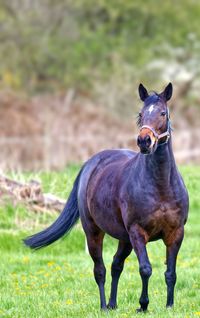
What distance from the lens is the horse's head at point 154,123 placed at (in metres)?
7.05

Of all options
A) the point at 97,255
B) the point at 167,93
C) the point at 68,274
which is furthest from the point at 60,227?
the point at 167,93

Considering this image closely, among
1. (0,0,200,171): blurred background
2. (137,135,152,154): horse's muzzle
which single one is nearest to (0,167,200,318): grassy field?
(137,135,152,154): horse's muzzle

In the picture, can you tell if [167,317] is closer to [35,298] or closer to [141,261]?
[141,261]

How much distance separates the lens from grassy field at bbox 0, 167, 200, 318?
8078mm

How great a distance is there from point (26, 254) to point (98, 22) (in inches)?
1090

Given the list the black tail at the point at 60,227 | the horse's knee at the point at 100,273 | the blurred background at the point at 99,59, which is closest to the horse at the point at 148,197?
the horse's knee at the point at 100,273

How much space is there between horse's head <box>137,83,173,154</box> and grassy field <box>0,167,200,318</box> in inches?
60.0

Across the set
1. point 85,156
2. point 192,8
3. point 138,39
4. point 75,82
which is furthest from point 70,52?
point 85,156

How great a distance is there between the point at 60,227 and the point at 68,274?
156 cm

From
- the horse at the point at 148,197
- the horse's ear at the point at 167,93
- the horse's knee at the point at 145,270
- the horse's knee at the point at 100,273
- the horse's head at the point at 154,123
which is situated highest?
the horse's ear at the point at 167,93

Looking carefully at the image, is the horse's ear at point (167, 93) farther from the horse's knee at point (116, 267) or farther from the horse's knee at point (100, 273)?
the horse's knee at point (100, 273)

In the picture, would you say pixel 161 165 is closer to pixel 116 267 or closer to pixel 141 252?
pixel 141 252

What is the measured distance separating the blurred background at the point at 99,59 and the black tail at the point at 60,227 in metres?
20.7

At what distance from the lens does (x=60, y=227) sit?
910cm
